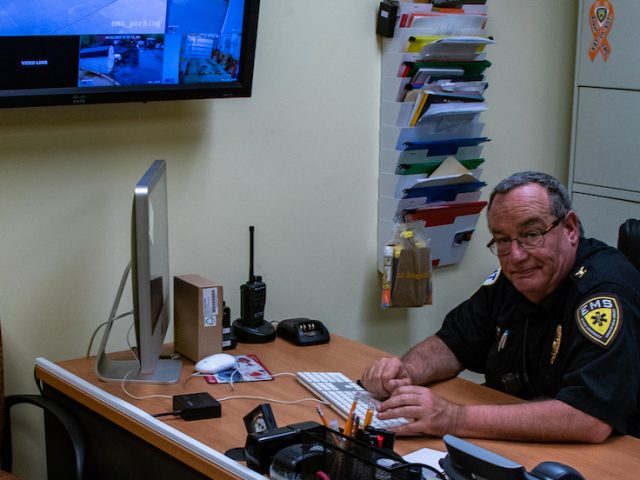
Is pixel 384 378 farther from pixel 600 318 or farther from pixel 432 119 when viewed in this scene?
pixel 432 119

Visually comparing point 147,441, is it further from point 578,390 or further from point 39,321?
point 578,390

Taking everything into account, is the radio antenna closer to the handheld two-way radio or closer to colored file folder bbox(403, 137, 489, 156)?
the handheld two-way radio

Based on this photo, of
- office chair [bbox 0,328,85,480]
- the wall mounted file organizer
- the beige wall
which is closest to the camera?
office chair [bbox 0,328,85,480]

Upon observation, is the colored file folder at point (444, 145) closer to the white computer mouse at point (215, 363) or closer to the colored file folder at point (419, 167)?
the colored file folder at point (419, 167)

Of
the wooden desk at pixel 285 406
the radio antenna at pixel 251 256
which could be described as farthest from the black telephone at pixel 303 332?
the radio antenna at pixel 251 256

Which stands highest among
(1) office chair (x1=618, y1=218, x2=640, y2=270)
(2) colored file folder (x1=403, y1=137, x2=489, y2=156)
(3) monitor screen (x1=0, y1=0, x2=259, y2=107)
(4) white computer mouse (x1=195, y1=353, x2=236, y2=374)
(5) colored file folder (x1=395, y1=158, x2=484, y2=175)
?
(3) monitor screen (x1=0, y1=0, x2=259, y2=107)

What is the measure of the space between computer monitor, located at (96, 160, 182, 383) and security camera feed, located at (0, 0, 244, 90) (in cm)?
32

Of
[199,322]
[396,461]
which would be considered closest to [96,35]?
[199,322]

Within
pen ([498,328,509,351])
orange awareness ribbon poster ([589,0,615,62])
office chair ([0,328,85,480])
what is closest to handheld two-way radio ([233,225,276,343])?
office chair ([0,328,85,480])

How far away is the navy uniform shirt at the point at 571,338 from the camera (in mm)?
2004

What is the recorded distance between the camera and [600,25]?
363cm

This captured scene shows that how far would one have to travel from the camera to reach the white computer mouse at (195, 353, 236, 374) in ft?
7.87

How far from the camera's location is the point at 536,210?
2205 millimetres

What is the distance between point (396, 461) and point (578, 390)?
1.97 feet
